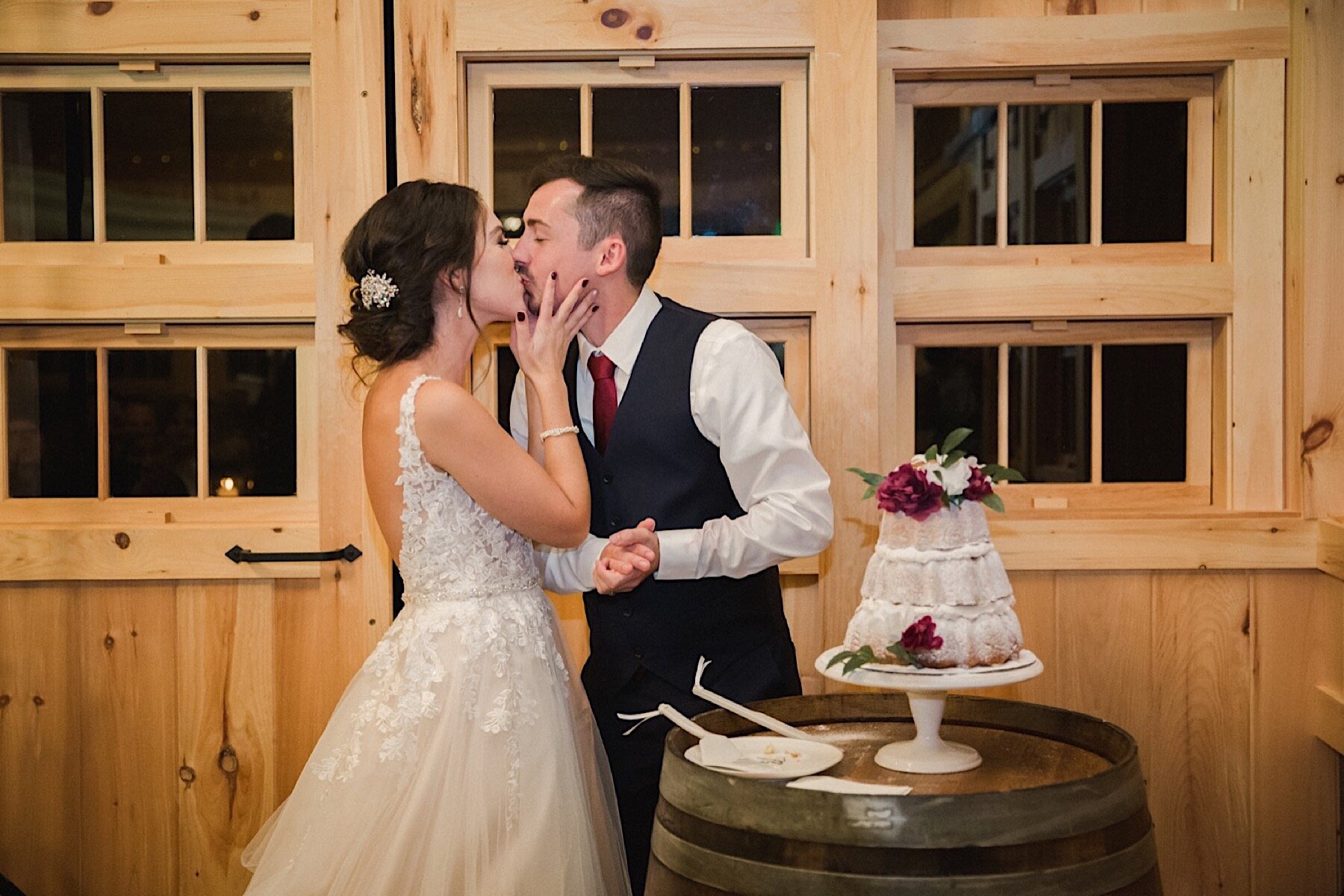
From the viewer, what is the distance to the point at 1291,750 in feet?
9.05

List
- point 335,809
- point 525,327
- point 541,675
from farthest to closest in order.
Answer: point 525,327 → point 541,675 → point 335,809

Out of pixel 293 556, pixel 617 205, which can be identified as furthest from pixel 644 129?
pixel 293 556

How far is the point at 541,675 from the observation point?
2.16m

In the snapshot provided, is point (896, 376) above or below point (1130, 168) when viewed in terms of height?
below

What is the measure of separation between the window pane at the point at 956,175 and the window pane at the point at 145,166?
1.68 metres

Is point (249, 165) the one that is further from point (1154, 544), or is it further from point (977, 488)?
point (1154, 544)

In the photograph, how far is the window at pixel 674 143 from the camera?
277 cm

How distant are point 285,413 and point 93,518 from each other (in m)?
0.50

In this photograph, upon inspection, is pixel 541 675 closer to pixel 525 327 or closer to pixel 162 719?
pixel 525 327

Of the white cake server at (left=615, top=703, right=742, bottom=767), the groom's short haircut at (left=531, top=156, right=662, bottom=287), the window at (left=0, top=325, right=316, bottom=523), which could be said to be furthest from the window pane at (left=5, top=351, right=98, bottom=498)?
the white cake server at (left=615, top=703, right=742, bottom=767)

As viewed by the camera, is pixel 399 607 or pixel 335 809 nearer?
pixel 335 809

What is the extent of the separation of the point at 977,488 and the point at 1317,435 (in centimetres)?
141

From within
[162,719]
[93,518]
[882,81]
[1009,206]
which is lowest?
[162,719]

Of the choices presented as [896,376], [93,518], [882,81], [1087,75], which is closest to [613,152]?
[882,81]
